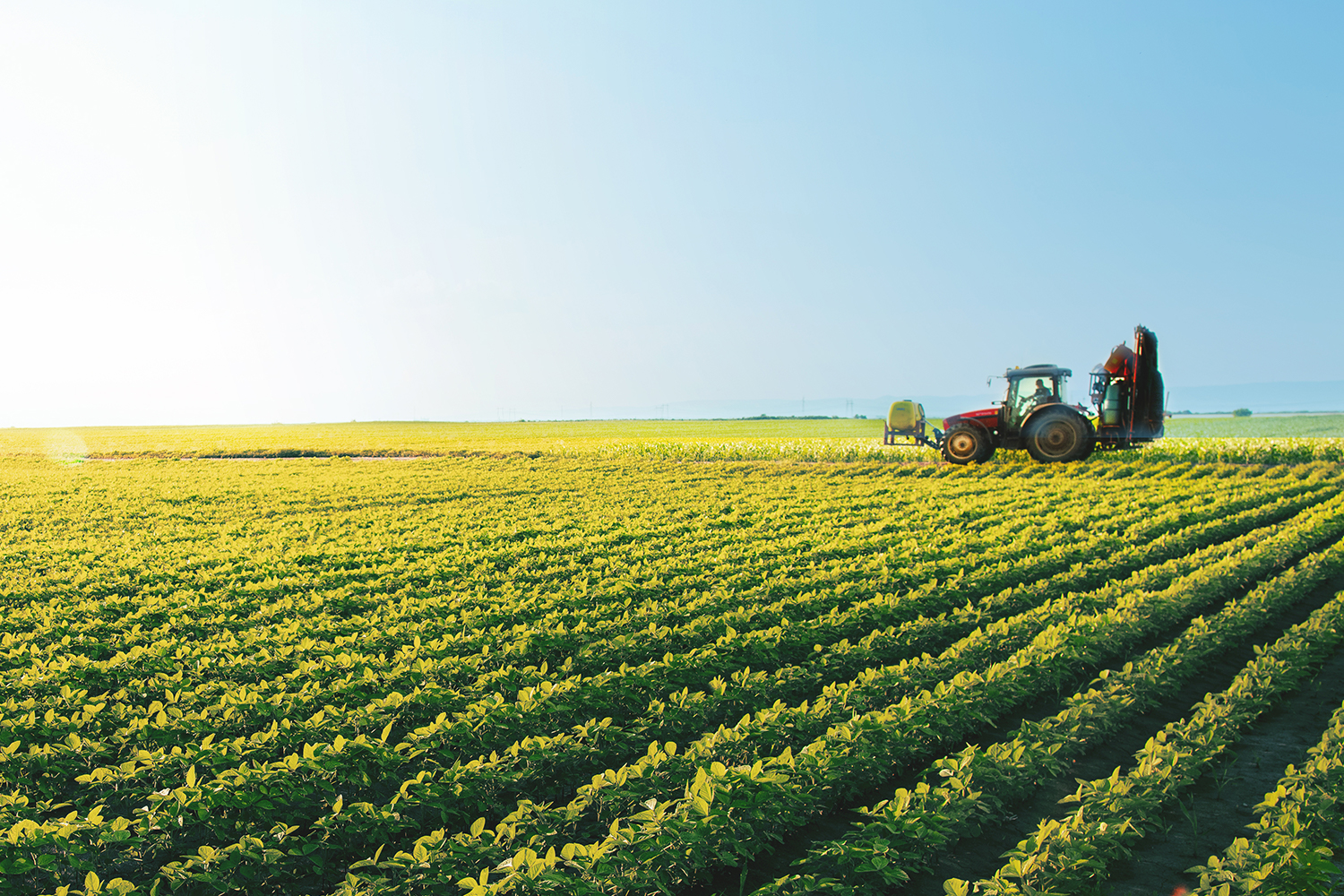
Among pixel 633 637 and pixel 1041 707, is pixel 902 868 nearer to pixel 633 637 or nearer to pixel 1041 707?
pixel 1041 707

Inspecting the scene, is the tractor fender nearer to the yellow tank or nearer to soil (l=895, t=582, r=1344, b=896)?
the yellow tank

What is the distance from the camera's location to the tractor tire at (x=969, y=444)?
24188mm

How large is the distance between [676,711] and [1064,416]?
2062cm

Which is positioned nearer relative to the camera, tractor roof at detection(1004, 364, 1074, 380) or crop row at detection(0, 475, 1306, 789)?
crop row at detection(0, 475, 1306, 789)

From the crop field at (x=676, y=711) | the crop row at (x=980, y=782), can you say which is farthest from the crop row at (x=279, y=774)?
the crop row at (x=980, y=782)

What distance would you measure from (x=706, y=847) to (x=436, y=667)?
3.20 meters

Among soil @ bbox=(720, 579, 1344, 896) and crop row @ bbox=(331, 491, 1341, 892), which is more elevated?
crop row @ bbox=(331, 491, 1341, 892)

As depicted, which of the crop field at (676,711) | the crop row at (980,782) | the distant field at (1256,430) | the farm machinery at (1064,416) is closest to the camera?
the crop row at (980,782)

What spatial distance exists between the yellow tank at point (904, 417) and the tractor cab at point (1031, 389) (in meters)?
9.36

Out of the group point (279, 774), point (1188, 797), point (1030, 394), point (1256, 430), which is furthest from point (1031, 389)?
point (1256, 430)

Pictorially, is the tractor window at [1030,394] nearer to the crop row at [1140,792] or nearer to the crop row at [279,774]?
the crop row at [1140,792]

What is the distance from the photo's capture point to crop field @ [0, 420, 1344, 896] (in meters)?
3.96

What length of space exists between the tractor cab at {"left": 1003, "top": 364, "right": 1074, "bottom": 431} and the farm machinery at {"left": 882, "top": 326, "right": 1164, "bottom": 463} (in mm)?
25

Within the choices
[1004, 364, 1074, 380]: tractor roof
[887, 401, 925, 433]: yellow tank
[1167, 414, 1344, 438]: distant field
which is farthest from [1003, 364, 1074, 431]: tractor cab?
[1167, 414, 1344, 438]: distant field
